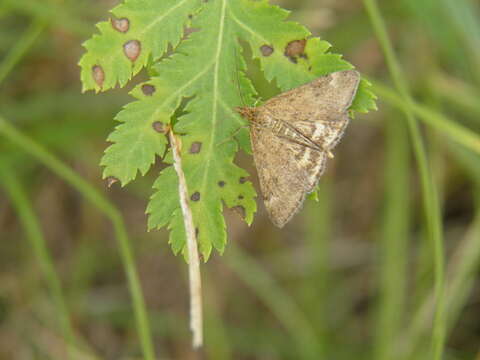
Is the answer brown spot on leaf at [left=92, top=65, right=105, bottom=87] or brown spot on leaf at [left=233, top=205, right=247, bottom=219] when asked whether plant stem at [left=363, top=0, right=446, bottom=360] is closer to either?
brown spot on leaf at [left=233, top=205, right=247, bottom=219]

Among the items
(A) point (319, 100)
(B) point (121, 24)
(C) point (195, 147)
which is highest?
(B) point (121, 24)

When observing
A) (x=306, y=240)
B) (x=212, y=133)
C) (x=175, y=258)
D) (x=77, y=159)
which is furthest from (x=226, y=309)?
(x=212, y=133)

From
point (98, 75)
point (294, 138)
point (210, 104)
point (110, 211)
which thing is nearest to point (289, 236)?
point (110, 211)

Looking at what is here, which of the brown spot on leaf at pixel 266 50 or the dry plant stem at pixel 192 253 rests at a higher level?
the brown spot on leaf at pixel 266 50

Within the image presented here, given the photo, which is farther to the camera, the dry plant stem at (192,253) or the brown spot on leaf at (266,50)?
the brown spot on leaf at (266,50)

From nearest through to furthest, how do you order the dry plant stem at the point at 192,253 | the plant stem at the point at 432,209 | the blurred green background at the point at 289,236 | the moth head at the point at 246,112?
the dry plant stem at the point at 192,253 → the moth head at the point at 246,112 → the plant stem at the point at 432,209 → the blurred green background at the point at 289,236

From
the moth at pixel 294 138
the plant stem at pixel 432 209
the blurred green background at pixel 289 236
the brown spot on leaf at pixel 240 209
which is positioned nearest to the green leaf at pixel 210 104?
the brown spot on leaf at pixel 240 209

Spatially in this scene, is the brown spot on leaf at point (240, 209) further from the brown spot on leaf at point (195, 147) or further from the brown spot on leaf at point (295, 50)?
the brown spot on leaf at point (295, 50)

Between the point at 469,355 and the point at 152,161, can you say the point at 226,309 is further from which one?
the point at 152,161

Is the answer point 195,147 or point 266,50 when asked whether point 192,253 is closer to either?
point 195,147
